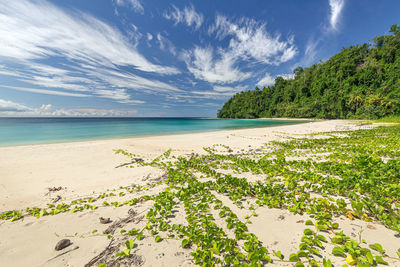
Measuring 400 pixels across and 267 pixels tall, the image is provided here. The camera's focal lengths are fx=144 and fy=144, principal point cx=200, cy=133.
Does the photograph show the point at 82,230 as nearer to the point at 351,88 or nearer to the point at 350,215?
the point at 350,215

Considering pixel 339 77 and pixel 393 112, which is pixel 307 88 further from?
pixel 393 112

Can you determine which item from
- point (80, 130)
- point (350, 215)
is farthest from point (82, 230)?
point (80, 130)

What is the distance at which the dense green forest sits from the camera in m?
42.2

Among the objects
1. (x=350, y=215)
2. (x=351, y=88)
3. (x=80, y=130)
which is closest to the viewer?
(x=350, y=215)

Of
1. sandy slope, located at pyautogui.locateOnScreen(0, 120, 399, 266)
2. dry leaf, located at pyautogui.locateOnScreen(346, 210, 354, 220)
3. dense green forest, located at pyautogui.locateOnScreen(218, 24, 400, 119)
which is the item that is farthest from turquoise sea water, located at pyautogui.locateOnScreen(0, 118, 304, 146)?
dense green forest, located at pyautogui.locateOnScreen(218, 24, 400, 119)

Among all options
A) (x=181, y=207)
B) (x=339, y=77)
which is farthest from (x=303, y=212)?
(x=339, y=77)

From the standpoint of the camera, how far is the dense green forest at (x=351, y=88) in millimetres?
42250

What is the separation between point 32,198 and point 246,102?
110643mm

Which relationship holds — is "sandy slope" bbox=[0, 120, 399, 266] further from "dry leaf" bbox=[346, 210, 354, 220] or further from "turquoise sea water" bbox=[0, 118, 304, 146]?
"turquoise sea water" bbox=[0, 118, 304, 146]

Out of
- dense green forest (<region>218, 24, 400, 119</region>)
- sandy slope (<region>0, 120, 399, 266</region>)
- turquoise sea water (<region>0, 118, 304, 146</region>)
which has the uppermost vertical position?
dense green forest (<region>218, 24, 400, 119</region>)

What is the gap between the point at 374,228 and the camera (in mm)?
2119

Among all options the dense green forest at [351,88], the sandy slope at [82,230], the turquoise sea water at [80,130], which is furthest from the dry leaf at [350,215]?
the dense green forest at [351,88]

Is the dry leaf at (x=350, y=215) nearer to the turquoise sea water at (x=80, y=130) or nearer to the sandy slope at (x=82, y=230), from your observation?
the sandy slope at (x=82, y=230)

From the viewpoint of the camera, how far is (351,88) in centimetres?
5378
